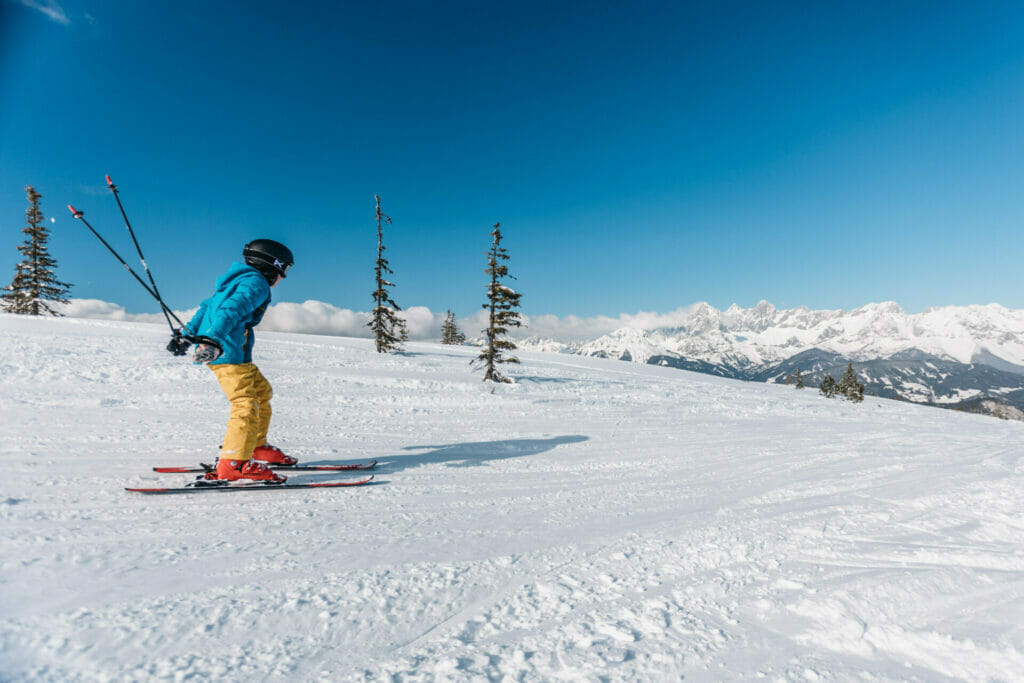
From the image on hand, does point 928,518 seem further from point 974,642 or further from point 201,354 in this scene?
point 201,354

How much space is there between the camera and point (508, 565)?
296 centimetres

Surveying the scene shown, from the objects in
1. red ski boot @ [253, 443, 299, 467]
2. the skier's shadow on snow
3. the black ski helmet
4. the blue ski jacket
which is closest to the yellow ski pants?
the blue ski jacket

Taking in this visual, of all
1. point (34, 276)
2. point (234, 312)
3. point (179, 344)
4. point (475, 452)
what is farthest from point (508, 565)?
point (34, 276)

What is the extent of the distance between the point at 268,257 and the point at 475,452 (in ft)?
12.6

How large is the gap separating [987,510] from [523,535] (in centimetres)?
476

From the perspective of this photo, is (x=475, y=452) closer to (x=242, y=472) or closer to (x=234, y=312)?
(x=242, y=472)

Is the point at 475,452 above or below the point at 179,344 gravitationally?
below

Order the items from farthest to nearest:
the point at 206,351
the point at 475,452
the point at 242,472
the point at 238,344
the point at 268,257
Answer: the point at 475,452
the point at 268,257
the point at 238,344
the point at 242,472
the point at 206,351

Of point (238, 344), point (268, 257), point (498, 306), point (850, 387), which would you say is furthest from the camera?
point (850, 387)

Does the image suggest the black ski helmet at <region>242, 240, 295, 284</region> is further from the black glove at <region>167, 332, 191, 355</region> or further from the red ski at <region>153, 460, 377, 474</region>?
the red ski at <region>153, 460, 377, 474</region>

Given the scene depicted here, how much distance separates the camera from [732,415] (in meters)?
12.0

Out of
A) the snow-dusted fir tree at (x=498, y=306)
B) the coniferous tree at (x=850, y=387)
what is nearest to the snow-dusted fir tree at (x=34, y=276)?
the snow-dusted fir tree at (x=498, y=306)

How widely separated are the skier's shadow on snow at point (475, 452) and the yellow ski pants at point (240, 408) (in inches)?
63.4

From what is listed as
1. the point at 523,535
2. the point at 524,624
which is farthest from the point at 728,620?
the point at 523,535
